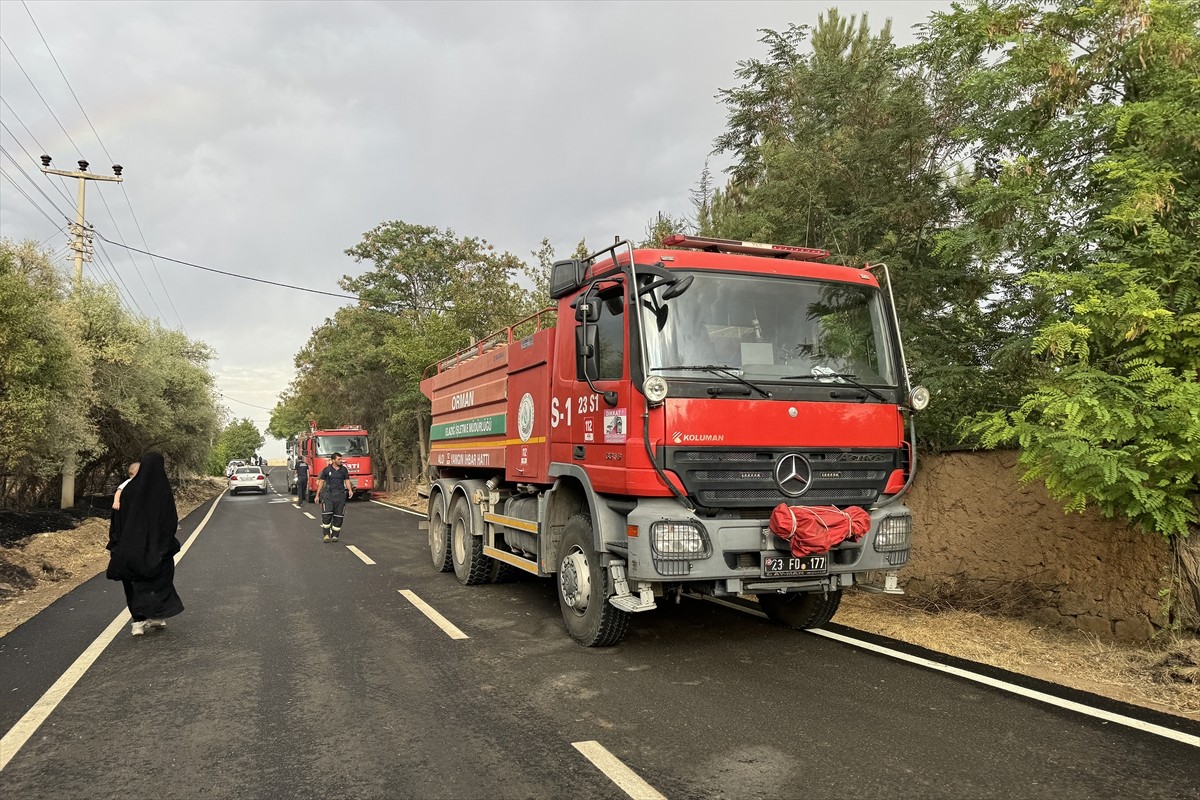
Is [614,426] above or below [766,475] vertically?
above

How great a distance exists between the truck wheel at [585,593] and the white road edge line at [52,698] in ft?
11.7

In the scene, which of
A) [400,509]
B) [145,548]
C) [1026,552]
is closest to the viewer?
[145,548]

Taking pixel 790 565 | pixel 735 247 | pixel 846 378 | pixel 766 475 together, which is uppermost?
pixel 735 247

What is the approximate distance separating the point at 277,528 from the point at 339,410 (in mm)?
27412

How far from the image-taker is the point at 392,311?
34.8m

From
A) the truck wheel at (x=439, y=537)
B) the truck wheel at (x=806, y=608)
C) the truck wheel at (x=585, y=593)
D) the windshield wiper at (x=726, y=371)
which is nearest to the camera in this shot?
the windshield wiper at (x=726, y=371)

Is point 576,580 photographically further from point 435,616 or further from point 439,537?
point 439,537

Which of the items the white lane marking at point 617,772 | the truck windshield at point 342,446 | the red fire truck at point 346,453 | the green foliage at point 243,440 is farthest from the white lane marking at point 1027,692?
the green foliage at point 243,440

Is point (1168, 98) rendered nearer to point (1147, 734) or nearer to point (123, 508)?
point (1147, 734)

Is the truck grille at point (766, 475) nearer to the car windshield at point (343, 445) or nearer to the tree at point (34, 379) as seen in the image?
the tree at point (34, 379)

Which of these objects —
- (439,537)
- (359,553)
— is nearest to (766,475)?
(439,537)

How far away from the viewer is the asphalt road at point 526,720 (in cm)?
354

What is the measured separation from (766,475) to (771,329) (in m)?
1.12

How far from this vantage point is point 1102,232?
233 inches
